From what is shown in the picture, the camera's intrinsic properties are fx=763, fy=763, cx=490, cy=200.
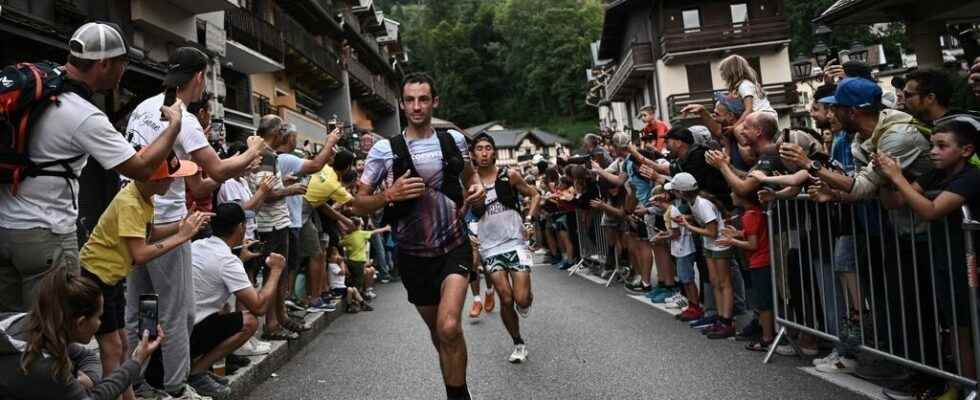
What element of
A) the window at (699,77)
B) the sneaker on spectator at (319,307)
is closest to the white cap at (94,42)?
the sneaker on spectator at (319,307)

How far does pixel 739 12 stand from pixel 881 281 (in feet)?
132

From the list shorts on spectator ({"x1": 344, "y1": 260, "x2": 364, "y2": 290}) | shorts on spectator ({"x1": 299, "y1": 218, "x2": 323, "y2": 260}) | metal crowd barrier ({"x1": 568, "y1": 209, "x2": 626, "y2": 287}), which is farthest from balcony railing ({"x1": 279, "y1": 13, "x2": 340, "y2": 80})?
shorts on spectator ({"x1": 299, "y1": 218, "x2": 323, "y2": 260})

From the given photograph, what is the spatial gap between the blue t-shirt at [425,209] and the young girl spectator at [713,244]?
3.22 metres

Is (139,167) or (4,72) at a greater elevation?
(4,72)

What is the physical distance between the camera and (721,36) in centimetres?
4088

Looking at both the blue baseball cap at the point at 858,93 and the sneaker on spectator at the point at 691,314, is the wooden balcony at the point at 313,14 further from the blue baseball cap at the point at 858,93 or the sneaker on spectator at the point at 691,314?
the blue baseball cap at the point at 858,93

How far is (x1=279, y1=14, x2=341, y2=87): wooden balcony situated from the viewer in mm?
31031

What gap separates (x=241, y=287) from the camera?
17.7 ft

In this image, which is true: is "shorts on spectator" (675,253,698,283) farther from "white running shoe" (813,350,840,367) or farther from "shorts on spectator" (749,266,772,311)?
"white running shoe" (813,350,840,367)

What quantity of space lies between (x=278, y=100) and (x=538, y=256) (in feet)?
53.6

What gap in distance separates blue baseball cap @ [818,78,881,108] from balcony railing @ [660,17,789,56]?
3688 centimetres

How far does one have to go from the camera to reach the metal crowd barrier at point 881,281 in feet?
14.2

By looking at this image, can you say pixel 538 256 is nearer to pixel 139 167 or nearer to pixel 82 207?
pixel 82 207

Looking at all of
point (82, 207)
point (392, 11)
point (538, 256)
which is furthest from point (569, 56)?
point (82, 207)
